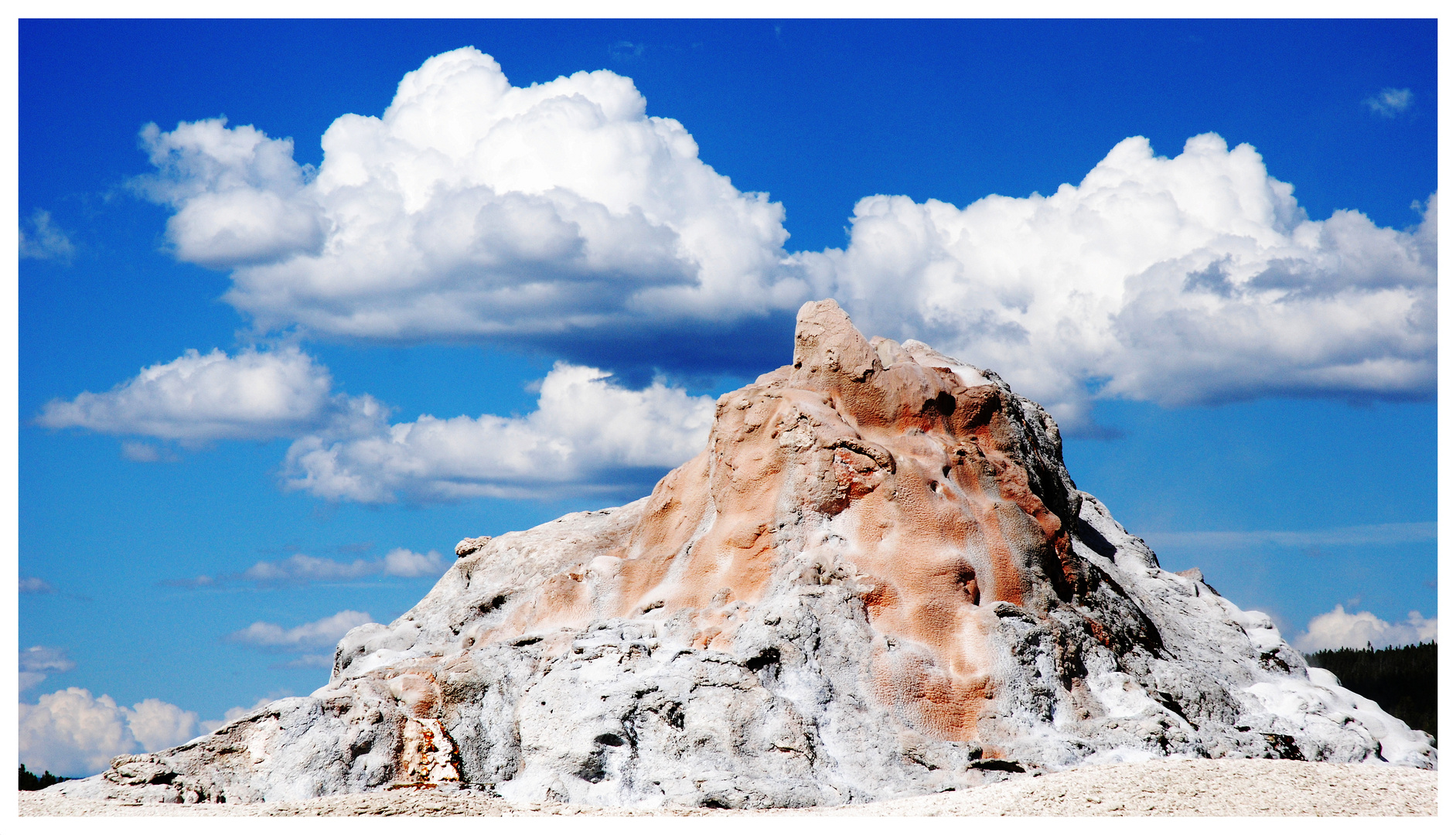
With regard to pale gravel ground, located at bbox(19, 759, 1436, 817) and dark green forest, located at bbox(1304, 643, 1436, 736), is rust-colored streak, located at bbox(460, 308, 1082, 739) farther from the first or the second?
dark green forest, located at bbox(1304, 643, 1436, 736)

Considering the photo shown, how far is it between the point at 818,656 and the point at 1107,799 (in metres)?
4.54

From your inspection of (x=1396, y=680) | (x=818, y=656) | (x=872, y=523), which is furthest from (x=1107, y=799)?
(x=1396, y=680)

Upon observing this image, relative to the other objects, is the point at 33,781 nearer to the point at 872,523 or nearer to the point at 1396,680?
the point at 872,523

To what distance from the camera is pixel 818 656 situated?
16109 mm

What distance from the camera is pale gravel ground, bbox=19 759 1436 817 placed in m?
12.2

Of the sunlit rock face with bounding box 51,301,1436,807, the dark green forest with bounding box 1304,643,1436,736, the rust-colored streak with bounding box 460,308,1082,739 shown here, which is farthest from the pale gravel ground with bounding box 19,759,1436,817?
the dark green forest with bounding box 1304,643,1436,736

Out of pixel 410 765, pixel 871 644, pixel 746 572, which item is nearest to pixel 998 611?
pixel 871 644

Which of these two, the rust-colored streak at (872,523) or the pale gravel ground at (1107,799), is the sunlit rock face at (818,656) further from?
the pale gravel ground at (1107,799)

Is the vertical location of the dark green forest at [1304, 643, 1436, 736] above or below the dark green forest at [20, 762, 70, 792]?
above

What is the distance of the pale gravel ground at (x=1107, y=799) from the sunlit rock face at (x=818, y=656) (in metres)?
0.86

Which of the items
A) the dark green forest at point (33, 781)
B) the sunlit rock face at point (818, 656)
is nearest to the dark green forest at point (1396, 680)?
the sunlit rock face at point (818, 656)

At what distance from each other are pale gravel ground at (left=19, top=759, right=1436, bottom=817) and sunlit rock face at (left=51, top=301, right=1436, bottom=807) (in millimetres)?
861

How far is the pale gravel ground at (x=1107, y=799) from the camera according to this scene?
12172 mm

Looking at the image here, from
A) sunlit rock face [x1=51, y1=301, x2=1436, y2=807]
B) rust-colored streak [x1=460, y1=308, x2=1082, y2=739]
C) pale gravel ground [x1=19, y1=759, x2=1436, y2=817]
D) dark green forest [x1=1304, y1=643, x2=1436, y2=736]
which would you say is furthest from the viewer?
dark green forest [x1=1304, y1=643, x2=1436, y2=736]
